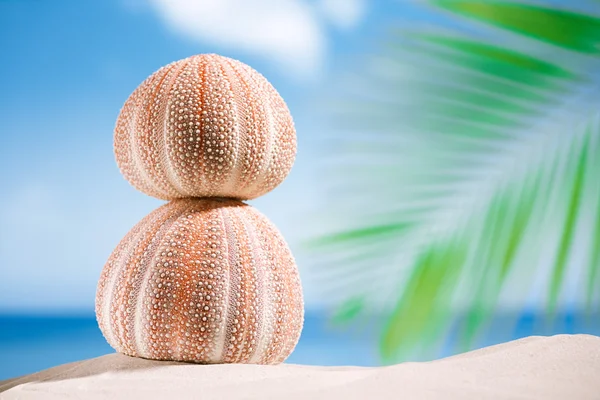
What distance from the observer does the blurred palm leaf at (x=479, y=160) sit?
0.69 metres

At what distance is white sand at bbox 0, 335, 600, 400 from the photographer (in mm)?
1015

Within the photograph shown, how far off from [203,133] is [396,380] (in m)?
A: 0.76

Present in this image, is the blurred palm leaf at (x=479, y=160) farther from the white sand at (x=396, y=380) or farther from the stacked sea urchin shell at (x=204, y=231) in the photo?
the stacked sea urchin shell at (x=204, y=231)

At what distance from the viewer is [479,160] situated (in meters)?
0.71

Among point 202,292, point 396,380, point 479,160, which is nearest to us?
point 479,160

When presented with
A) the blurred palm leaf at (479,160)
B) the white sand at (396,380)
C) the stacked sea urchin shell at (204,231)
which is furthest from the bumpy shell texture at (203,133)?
the blurred palm leaf at (479,160)

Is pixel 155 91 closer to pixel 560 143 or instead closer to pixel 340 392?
pixel 340 392

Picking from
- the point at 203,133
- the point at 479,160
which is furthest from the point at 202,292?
the point at 479,160

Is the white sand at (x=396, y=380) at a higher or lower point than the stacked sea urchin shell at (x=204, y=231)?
lower

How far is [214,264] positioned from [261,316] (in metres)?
0.17

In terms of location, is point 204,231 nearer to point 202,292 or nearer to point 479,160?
point 202,292

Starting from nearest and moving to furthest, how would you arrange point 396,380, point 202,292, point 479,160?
point 479,160
point 396,380
point 202,292

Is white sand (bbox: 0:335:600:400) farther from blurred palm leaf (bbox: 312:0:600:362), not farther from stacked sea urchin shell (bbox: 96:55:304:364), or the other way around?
blurred palm leaf (bbox: 312:0:600:362)

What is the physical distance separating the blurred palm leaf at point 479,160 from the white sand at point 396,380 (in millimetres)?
324
